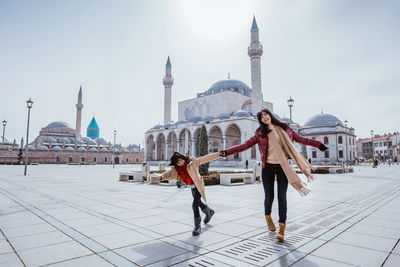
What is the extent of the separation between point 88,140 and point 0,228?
6439 cm

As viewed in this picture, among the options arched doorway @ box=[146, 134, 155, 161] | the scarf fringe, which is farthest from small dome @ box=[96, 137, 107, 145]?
the scarf fringe

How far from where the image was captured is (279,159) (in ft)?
10.8

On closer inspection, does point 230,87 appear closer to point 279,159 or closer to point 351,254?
point 279,159

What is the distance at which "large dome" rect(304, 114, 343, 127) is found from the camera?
47906 mm

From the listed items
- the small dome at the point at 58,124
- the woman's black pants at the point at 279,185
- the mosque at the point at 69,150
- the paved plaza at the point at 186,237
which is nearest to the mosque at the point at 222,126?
the mosque at the point at 69,150

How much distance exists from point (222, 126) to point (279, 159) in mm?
34950

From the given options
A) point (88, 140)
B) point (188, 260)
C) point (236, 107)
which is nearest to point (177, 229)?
point (188, 260)

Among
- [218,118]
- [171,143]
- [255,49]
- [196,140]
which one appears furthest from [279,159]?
[171,143]

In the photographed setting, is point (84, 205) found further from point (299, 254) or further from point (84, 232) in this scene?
point (299, 254)

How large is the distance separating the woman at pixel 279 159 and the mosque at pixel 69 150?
44.8 meters

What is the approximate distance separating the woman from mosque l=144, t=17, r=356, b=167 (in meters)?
31.7

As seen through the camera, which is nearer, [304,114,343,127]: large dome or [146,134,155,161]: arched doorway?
[304,114,343,127]: large dome

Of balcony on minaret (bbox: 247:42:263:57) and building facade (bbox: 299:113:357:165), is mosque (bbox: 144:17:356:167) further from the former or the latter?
balcony on minaret (bbox: 247:42:263:57)

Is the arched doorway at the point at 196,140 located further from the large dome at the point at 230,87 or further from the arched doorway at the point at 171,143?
the large dome at the point at 230,87
